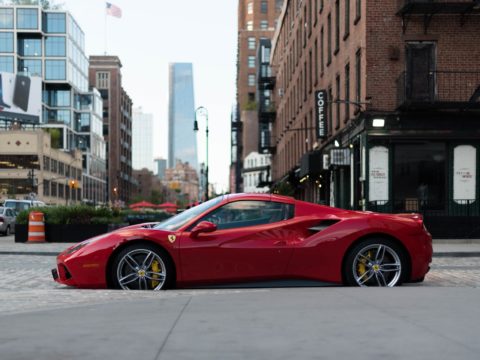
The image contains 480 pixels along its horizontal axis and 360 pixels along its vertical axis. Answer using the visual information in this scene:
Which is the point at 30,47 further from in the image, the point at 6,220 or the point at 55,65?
the point at 6,220

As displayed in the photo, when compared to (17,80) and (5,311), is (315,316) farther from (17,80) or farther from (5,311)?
(17,80)

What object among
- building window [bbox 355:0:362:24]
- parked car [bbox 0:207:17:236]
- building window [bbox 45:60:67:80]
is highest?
building window [bbox 45:60:67:80]

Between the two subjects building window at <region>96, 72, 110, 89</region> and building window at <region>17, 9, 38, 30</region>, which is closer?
building window at <region>17, 9, 38, 30</region>

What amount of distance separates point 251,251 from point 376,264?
5.26 feet

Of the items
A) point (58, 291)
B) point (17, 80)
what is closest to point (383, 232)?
point (58, 291)

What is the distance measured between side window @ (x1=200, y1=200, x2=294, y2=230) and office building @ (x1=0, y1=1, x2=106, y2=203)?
86471 mm

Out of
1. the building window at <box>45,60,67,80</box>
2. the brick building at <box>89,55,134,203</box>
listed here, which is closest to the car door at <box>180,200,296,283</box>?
the building window at <box>45,60,67,80</box>

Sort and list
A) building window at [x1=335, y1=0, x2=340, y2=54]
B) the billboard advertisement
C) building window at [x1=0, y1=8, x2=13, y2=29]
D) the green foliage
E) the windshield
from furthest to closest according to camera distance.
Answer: building window at [x1=0, y1=8, x2=13, y2=29] → the billboard advertisement → building window at [x1=335, y1=0, x2=340, y2=54] → the green foliage → the windshield

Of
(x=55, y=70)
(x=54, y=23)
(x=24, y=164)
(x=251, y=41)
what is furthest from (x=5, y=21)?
(x=251, y=41)

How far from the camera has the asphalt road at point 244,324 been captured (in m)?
4.44

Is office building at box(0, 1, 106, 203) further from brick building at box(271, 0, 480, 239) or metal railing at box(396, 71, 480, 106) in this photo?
metal railing at box(396, 71, 480, 106)

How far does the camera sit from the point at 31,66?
334 feet

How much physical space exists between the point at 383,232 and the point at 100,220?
15823 mm

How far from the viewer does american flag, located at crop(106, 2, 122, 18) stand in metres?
119
